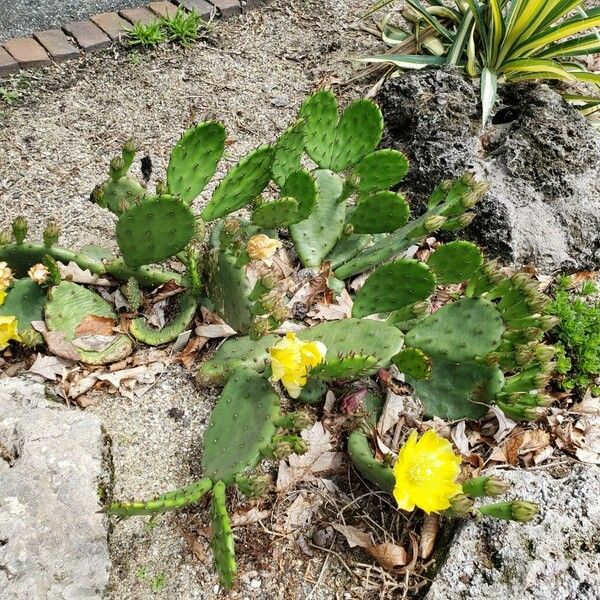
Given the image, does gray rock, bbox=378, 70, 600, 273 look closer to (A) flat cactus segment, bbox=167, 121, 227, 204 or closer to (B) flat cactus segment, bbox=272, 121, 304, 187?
(B) flat cactus segment, bbox=272, 121, 304, 187

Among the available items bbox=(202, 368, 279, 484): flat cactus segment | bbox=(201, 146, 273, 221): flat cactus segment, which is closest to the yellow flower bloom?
bbox=(202, 368, 279, 484): flat cactus segment

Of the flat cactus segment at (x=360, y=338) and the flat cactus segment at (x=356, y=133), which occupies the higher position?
the flat cactus segment at (x=356, y=133)

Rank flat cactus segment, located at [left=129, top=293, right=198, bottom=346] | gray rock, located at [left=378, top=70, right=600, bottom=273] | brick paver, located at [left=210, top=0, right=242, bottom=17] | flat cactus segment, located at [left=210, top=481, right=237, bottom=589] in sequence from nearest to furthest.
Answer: flat cactus segment, located at [left=210, top=481, right=237, bottom=589] → flat cactus segment, located at [left=129, top=293, right=198, bottom=346] → gray rock, located at [left=378, top=70, right=600, bottom=273] → brick paver, located at [left=210, top=0, right=242, bottom=17]

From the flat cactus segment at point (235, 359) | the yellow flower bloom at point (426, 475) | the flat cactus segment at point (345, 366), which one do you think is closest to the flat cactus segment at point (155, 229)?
the flat cactus segment at point (235, 359)

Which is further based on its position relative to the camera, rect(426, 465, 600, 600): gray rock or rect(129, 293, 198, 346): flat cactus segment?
rect(129, 293, 198, 346): flat cactus segment

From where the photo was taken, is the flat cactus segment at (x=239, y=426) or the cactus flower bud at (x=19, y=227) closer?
the flat cactus segment at (x=239, y=426)

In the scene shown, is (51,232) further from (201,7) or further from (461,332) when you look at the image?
(201,7)

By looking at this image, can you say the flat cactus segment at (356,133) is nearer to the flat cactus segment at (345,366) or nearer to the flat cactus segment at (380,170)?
the flat cactus segment at (380,170)

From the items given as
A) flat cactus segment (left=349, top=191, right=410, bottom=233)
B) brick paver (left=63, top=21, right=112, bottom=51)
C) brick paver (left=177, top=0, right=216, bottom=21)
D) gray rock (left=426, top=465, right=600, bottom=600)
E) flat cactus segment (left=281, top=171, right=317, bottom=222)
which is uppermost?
flat cactus segment (left=281, top=171, right=317, bottom=222)
